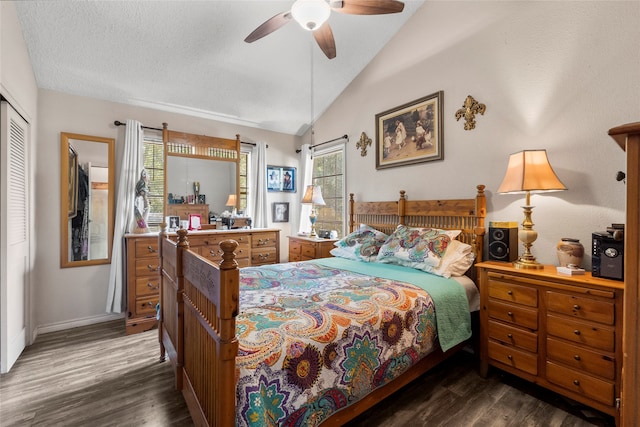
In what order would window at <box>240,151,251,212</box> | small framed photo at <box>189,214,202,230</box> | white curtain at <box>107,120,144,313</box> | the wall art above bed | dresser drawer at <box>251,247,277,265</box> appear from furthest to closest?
window at <box>240,151,251,212</box> → dresser drawer at <box>251,247,277,265</box> → small framed photo at <box>189,214,202,230</box> → white curtain at <box>107,120,144,313</box> → the wall art above bed

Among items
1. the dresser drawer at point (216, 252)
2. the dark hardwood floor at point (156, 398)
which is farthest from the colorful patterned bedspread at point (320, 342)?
the dresser drawer at point (216, 252)

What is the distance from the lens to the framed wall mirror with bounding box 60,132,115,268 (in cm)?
309

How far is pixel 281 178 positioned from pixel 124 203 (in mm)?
2166

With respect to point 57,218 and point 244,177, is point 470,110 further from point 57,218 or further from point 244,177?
point 57,218

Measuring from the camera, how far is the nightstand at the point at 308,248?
367 centimetres

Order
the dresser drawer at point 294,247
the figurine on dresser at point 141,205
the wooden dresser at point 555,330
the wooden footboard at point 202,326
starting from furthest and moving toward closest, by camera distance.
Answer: the dresser drawer at point 294,247 → the figurine on dresser at point 141,205 → the wooden dresser at point 555,330 → the wooden footboard at point 202,326

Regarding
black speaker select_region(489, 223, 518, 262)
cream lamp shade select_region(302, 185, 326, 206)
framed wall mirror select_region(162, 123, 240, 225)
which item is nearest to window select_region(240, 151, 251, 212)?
framed wall mirror select_region(162, 123, 240, 225)

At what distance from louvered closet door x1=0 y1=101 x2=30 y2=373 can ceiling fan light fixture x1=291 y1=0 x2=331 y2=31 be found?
91.3 inches

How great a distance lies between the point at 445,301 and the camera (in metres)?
2.06

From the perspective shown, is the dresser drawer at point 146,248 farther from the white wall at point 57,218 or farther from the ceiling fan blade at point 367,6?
the ceiling fan blade at point 367,6

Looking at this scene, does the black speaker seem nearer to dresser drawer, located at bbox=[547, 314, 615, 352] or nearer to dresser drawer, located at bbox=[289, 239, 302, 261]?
dresser drawer, located at bbox=[547, 314, 615, 352]

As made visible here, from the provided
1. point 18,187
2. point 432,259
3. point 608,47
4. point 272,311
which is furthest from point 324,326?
point 18,187

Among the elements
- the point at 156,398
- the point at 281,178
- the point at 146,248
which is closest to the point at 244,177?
the point at 281,178

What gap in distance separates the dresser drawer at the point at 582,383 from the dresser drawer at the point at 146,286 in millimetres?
3570
